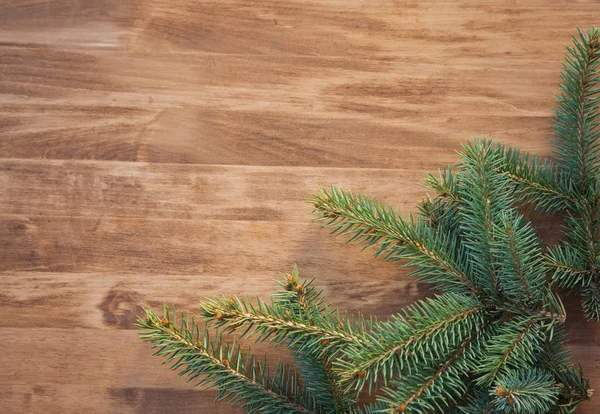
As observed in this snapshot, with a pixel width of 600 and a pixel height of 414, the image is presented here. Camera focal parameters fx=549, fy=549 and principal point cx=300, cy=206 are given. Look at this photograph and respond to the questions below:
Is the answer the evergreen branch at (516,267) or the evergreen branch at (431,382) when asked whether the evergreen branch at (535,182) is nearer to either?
the evergreen branch at (516,267)

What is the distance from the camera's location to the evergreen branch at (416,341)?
0.58m

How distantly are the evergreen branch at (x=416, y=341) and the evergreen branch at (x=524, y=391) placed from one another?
7cm

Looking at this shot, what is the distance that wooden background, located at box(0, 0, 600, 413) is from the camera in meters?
0.83

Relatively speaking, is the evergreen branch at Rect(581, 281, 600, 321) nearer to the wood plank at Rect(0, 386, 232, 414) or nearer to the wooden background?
the wooden background

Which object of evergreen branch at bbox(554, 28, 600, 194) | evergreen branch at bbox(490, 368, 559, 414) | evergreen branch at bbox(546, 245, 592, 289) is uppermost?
evergreen branch at bbox(554, 28, 600, 194)

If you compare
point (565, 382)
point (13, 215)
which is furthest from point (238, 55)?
point (565, 382)

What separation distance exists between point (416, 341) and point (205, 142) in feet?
1.51

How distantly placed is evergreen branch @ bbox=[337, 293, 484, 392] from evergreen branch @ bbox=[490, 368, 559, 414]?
0.07 metres

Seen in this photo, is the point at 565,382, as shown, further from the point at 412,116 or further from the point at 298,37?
the point at 298,37

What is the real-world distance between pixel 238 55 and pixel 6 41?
0.38m

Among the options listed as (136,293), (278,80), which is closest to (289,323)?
(136,293)

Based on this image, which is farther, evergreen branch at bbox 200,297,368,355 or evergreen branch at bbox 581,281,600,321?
evergreen branch at bbox 581,281,600,321

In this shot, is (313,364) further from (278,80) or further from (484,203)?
(278,80)

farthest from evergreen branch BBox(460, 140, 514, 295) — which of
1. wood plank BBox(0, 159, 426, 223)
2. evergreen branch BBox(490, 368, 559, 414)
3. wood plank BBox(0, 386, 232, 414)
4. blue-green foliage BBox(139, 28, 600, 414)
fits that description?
wood plank BBox(0, 386, 232, 414)
